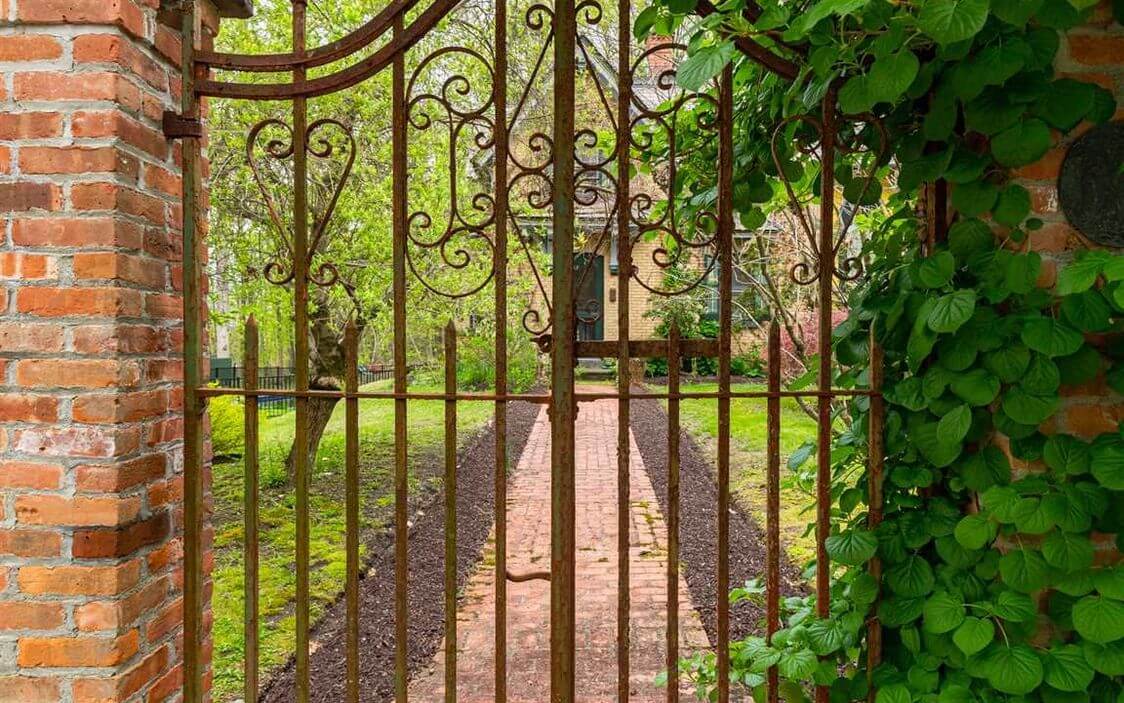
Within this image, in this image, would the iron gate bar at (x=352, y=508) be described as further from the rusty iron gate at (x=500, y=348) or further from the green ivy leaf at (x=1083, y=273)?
the green ivy leaf at (x=1083, y=273)

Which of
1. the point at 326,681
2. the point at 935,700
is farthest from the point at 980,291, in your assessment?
the point at 326,681

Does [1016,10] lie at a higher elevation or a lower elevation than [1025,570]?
higher

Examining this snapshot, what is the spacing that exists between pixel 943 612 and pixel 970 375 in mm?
588

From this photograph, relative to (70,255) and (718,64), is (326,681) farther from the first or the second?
(718,64)

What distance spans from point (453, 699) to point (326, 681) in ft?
5.93

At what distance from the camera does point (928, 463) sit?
1885mm

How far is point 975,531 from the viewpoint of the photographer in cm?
166

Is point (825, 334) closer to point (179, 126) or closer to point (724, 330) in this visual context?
point (724, 330)

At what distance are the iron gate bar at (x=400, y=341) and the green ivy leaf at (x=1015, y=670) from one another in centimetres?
148

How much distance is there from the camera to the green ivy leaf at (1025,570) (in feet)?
5.21

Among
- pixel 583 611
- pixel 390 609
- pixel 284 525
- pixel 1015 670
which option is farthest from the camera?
pixel 284 525

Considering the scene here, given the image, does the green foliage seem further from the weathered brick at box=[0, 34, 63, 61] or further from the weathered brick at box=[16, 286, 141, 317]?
the weathered brick at box=[0, 34, 63, 61]

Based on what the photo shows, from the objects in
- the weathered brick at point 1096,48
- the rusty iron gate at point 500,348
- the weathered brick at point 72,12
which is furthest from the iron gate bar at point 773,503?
A: the weathered brick at point 72,12

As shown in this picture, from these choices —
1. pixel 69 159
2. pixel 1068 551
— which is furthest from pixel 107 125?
A: pixel 1068 551
